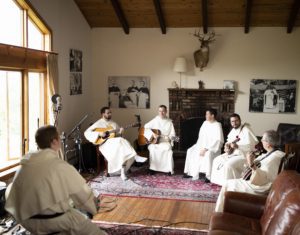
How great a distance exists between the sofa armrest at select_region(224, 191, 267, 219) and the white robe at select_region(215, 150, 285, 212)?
438mm

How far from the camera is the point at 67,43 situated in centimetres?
682

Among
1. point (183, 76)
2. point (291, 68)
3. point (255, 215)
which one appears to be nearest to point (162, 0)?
point (183, 76)

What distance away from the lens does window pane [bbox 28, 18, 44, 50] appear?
5797 mm

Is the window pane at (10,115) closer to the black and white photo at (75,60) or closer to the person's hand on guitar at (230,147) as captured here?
the black and white photo at (75,60)

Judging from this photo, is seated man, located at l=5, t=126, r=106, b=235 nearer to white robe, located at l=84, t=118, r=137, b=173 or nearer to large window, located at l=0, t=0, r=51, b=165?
large window, located at l=0, t=0, r=51, b=165

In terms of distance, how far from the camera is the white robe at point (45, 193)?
2.60 metres

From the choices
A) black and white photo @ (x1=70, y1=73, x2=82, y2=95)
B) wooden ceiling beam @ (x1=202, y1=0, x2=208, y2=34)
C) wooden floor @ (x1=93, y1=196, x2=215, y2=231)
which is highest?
wooden ceiling beam @ (x1=202, y1=0, x2=208, y2=34)

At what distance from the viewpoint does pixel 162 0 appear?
6.83 metres

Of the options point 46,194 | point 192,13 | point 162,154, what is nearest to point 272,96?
point 192,13

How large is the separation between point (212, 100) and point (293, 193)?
16.3 feet

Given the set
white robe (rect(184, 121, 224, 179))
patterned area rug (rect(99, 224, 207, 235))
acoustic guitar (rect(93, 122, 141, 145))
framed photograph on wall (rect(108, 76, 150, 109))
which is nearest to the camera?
patterned area rug (rect(99, 224, 207, 235))

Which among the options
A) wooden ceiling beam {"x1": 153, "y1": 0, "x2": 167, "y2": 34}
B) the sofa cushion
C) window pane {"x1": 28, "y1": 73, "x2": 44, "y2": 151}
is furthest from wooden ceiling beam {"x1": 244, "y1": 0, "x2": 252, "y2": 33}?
the sofa cushion

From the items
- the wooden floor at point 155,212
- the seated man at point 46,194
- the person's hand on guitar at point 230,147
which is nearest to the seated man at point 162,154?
the person's hand on guitar at point 230,147

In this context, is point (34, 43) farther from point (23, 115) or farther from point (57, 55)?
point (23, 115)
